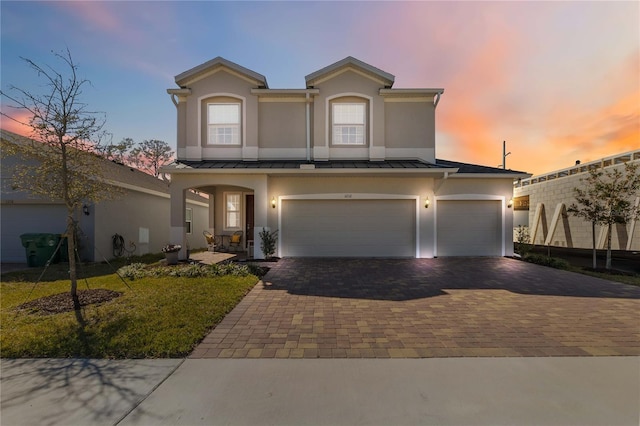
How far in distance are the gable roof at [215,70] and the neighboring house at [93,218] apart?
4731mm

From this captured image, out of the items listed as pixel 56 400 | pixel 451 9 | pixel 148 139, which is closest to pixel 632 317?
pixel 56 400

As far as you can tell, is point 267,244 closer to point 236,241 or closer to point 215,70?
point 236,241

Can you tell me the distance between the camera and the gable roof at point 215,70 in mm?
12062

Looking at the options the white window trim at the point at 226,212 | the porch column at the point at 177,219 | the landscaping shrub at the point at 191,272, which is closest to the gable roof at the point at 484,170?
the landscaping shrub at the point at 191,272

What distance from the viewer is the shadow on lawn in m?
6.52

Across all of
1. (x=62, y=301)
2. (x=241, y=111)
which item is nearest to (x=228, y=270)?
(x=62, y=301)

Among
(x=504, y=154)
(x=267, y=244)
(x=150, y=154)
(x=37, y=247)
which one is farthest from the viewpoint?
(x=504, y=154)

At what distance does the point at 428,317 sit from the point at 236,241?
1058 centimetres

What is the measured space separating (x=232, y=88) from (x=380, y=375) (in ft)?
41.4

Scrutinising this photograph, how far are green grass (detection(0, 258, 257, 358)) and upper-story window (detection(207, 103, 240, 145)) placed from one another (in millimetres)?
7181

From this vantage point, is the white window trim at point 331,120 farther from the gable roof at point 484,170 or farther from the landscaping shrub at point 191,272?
the landscaping shrub at point 191,272

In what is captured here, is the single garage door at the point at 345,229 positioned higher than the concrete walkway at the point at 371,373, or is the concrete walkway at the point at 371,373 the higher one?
the single garage door at the point at 345,229

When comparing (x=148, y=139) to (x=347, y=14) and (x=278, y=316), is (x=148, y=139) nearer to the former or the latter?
(x=347, y=14)

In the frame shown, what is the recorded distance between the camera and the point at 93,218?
10.8m
